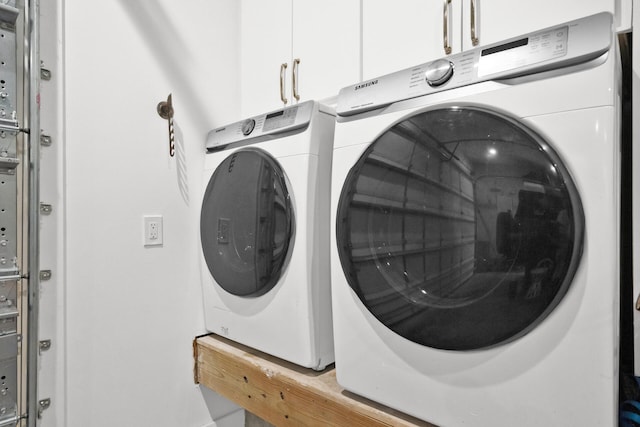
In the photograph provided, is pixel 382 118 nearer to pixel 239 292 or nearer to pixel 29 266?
pixel 239 292

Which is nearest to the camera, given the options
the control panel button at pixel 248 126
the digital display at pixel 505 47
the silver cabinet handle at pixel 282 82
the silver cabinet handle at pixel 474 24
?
the digital display at pixel 505 47

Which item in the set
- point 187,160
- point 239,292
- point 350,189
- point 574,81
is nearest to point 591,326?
point 574,81

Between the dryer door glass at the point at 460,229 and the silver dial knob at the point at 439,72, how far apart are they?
0.09 metres

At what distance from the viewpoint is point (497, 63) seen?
2.57 ft

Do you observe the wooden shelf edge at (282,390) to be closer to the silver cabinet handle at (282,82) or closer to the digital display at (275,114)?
the digital display at (275,114)

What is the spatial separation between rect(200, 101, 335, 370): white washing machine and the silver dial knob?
388 mm

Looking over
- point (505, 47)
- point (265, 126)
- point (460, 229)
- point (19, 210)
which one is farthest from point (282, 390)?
point (505, 47)

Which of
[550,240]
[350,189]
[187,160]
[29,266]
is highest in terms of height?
[187,160]

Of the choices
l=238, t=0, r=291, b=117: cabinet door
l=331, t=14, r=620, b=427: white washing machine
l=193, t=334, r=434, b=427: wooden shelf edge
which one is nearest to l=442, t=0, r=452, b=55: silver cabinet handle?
l=331, t=14, r=620, b=427: white washing machine

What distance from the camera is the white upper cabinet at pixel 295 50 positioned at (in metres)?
1.27

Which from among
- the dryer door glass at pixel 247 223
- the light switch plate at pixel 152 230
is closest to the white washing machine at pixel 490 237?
the dryer door glass at pixel 247 223

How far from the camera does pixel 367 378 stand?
0.92m

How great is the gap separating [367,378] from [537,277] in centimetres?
49

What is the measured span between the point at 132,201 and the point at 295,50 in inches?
35.2
